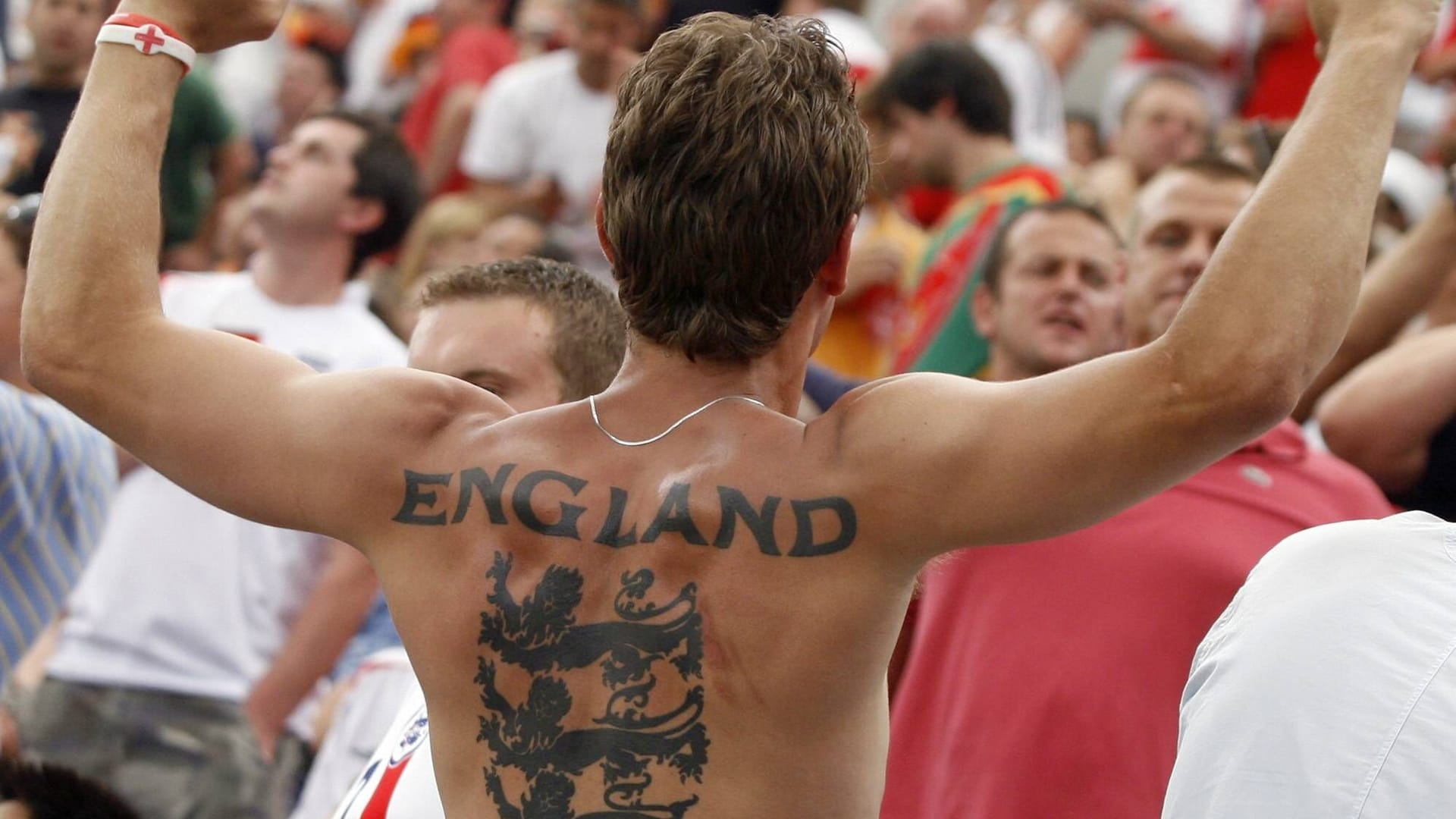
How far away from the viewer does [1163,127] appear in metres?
6.91

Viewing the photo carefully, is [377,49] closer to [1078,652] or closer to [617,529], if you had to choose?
[1078,652]

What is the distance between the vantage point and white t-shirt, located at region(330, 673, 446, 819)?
2.29 meters

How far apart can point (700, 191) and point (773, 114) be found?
112 millimetres

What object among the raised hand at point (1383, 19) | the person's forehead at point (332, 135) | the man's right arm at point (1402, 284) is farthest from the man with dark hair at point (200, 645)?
the raised hand at point (1383, 19)

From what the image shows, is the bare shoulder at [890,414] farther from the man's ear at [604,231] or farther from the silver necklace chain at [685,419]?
the man's ear at [604,231]

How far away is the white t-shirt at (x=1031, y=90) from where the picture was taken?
25.3ft

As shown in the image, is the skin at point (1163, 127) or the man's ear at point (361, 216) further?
the skin at point (1163, 127)

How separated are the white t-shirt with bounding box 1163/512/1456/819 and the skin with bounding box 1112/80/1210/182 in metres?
5.28

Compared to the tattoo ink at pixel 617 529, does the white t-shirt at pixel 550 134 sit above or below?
below

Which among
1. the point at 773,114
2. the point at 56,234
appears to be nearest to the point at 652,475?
the point at 773,114

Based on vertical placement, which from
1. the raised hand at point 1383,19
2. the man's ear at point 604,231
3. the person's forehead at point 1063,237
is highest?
the raised hand at point 1383,19

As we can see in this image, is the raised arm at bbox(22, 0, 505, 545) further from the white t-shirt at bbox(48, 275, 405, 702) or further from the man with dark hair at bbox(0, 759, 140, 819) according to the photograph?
the white t-shirt at bbox(48, 275, 405, 702)

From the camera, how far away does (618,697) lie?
185 centimetres

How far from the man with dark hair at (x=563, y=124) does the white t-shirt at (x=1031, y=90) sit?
5.47ft
